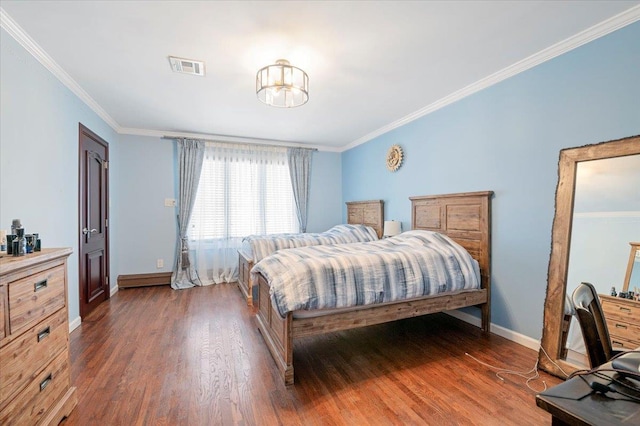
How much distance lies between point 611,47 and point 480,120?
101cm

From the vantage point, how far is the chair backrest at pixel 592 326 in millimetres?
1084

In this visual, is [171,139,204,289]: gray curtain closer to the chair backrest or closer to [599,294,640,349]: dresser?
the chair backrest

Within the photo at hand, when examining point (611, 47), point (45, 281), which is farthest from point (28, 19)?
point (611, 47)

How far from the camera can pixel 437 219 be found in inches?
130

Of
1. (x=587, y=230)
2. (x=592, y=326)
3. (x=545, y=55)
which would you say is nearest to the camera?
(x=592, y=326)

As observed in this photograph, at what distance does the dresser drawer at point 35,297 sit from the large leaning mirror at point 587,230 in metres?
3.25

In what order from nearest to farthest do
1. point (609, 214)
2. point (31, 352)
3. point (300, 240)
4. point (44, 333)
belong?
point (31, 352) < point (44, 333) < point (609, 214) < point (300, 240)

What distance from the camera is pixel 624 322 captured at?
1.72 metres

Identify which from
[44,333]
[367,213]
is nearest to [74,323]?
[44,333]

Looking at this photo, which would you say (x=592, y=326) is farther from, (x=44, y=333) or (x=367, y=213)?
(x=367, y=213)

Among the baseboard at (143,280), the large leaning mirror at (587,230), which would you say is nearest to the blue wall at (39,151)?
the baseboard at (143,280)

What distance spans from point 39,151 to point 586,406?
3.54 metres

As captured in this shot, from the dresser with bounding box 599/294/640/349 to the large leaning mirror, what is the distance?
3.9 inches

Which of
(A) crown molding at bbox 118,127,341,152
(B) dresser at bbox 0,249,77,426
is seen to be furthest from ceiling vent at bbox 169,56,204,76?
(A) crown molding at bbox 118,127,341,152
